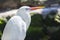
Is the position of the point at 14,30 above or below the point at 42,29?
above

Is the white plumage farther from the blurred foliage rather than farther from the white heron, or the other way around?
the blurred foliage

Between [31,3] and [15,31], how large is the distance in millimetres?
4887

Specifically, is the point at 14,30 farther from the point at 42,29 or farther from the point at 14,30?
the point at 42,29

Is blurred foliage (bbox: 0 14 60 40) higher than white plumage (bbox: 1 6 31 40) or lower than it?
lower

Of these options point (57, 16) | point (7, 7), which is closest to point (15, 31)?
point (57, 16)

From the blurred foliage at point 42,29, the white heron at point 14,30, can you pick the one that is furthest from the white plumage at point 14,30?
the blurred foliage at point 42,29

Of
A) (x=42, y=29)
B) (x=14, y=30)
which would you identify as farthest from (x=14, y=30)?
(x=42, y=29)

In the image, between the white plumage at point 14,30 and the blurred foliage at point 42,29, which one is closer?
the white plumage at point 14,30

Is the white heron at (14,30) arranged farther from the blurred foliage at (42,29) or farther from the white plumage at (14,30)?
the blurred foliage at (42,29)

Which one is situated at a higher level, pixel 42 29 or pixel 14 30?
pixel 14 30

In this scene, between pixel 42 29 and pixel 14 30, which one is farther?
pixel 42 29

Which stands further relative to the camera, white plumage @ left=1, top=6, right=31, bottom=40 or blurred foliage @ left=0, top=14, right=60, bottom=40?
blurred foliage @ left=0, top=14, right=60, bottom=40

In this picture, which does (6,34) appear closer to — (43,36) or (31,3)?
(43,36)

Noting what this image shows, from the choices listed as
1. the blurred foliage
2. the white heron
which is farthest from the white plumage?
the blurred foliage
